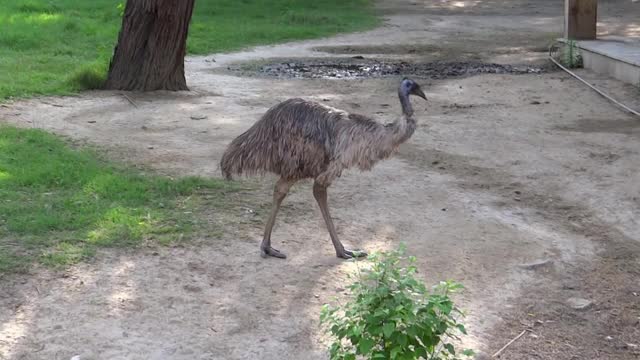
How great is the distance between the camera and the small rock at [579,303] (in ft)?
16.6

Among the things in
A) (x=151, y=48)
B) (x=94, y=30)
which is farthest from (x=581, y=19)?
(x=94, y=30)

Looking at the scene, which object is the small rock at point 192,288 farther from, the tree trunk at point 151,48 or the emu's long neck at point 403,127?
the tree trunk at point 151,48

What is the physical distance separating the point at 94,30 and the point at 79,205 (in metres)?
9.88

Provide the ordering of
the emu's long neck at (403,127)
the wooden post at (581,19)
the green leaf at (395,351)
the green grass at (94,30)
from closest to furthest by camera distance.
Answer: the green leaf at (395,351) → the emu's long neck at (403,127) → the green grass at (94,30) → the wooden post at (581,19)

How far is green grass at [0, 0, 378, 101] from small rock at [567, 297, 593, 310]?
6.36m

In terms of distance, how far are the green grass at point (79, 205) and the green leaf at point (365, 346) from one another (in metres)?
2.29

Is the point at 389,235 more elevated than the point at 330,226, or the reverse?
the point at 330,226

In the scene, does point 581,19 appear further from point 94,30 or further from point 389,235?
point 389,235

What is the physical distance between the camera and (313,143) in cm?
527

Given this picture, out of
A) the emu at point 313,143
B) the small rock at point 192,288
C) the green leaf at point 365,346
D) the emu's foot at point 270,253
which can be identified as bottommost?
the emu's foot at point 270,253

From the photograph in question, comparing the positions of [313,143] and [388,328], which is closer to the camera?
[388,328]

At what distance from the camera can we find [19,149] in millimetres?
7434

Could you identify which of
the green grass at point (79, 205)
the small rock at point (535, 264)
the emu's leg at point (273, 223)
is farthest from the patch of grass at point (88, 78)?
the small rock at point (535, 264)

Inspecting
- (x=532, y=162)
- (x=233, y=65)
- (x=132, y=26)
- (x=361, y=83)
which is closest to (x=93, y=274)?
(x=532, y=162)
